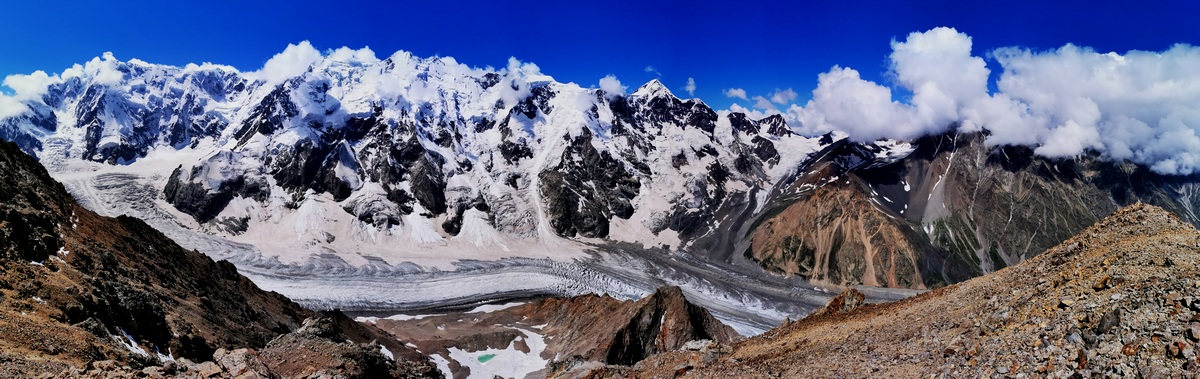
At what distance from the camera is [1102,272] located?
1798cm

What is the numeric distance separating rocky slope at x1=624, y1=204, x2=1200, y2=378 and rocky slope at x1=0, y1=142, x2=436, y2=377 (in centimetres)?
2278

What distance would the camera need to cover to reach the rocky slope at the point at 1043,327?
A: 13.4 meters

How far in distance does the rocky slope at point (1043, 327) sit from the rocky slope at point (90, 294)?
2278 centimetres

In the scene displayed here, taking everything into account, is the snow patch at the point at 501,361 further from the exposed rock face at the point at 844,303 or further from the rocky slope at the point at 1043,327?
the rocky slope at the point at 1043,327

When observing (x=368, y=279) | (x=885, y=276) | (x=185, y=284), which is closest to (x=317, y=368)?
(x=185, y=284)

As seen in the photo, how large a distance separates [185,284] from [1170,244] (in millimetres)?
62480

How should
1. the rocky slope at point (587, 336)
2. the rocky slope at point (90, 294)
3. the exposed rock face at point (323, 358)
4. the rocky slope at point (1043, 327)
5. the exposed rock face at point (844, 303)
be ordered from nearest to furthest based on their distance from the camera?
the rocky slope at point (1043, 327)
the rocky slope at point (90, 294)
the exposed rock face at point (323, 358)
the exposed rock face at point (844, 303)
the rocky slope at point (587, 336)

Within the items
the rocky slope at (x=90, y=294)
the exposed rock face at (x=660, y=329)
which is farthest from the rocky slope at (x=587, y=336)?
the rocky slope at (x=90, y=294)

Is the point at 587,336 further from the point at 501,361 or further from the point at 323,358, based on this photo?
the point at 323,358

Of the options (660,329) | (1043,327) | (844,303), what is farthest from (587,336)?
(1043,327)

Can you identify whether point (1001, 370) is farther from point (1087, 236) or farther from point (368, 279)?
point (368, 279)

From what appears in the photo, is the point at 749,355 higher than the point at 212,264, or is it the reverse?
the point at 212,264

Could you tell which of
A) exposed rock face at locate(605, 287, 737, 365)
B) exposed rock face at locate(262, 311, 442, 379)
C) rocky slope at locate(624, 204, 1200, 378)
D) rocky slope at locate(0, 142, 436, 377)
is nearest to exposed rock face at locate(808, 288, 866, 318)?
rocky slope at locate(624, 204, 1200, 378)

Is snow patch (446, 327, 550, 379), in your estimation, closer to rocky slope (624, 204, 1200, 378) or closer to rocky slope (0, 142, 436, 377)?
rocky slope (0, 142, 436, 377)
